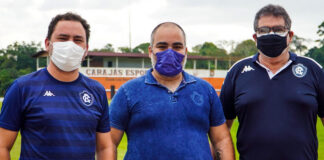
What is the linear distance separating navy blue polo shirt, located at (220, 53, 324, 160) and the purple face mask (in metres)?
0.87

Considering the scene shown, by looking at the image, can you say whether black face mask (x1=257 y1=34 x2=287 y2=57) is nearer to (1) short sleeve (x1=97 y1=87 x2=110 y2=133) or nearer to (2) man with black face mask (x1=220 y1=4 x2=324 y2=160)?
(2) man with black face mask (x1=220 y1=4 x2=324 y2=160)

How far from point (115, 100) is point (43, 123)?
0.71 meters

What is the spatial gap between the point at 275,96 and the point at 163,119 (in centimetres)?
123

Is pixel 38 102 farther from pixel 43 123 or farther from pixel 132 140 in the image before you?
pixel 132 140

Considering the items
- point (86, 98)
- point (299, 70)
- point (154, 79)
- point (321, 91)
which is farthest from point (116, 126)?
point (321, 91)

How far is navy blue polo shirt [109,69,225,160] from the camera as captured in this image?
3.33m

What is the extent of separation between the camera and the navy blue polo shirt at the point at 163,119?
3.33 meters

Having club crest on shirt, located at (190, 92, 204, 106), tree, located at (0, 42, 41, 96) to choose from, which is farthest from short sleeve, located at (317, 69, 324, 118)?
tree, located at (0, 42, 41, 96)

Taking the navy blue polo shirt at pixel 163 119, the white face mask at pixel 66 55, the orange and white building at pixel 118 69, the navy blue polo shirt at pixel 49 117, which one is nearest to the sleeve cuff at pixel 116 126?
the navy blue polo shirt at pixel 163 119

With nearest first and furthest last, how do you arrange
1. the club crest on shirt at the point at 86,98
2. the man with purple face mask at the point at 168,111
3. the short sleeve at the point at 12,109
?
the short sleeve at the point at 12,109 → the club crest on shirt at the point at 86,98 → the man with purple face mask at the point at 168,111

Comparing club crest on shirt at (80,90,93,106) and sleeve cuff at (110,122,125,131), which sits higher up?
club crest on shirt at (80,90,93,106)

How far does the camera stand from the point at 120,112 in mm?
3441

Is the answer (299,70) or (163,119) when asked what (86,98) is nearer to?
(163,119)

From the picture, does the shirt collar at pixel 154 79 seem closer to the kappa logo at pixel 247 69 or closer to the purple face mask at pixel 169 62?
the purple face mask at pixel 169 62
